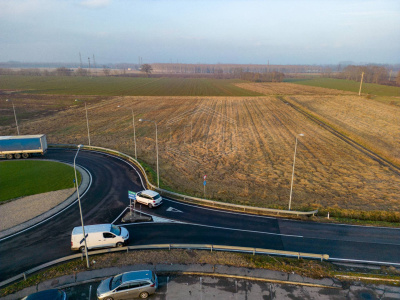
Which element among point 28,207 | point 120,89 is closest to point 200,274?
point 28,207

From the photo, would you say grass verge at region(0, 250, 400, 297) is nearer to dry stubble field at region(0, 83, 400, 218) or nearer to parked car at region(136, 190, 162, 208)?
parked car at region(136, 190, 162, 208)

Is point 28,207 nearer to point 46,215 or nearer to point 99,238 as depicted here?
point 46,215

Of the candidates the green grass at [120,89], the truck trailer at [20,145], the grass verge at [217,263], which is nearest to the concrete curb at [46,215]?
the grass verge at [217,263]

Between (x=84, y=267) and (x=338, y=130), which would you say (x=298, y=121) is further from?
(x=84, y=267)

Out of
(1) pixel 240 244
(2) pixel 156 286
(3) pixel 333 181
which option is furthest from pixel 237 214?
(3) pixel 333 181

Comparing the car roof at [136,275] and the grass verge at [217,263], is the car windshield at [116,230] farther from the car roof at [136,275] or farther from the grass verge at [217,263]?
the car roof at [136,275]
